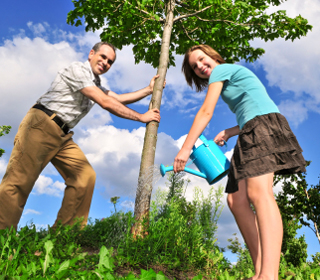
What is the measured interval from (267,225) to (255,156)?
49cm

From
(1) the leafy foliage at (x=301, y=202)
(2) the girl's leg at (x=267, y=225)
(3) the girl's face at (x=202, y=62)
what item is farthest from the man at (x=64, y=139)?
(1) the leafy foliage at (x=301, y=202)

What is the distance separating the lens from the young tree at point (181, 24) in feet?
14.6

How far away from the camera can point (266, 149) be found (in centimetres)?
200

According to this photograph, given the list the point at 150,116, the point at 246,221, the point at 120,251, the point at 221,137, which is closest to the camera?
the point at 246,221

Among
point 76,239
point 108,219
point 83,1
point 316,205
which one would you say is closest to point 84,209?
point 108,219

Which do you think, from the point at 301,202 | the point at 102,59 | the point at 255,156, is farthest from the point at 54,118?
the point at 301,202

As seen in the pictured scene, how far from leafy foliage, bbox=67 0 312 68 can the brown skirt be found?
302cm

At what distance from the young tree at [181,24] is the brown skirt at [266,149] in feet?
6.49

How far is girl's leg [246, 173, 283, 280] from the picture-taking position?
1.77 meters

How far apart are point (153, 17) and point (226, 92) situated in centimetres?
285

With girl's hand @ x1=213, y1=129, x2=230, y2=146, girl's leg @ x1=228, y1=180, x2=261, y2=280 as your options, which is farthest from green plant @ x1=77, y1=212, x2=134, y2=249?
girl's hand @ x1=213, y1=129, x2=230, y2=146

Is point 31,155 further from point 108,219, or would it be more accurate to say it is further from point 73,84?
point 108,219

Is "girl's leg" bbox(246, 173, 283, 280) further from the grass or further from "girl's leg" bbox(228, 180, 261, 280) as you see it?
the grass

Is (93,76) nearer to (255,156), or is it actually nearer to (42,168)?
(42,168)
